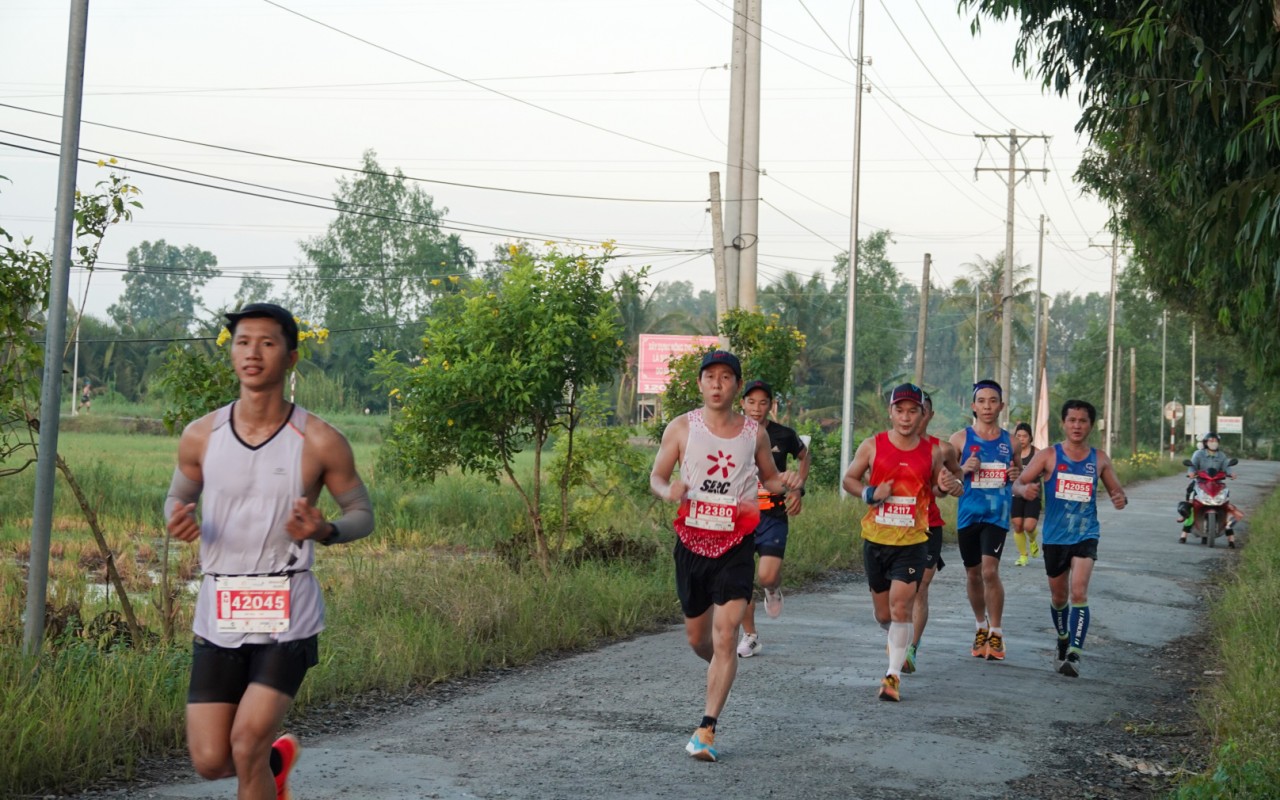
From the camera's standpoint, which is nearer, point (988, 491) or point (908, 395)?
point (908, 395)

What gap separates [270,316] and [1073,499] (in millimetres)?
7156

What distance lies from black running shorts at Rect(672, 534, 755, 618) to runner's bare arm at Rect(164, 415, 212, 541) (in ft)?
10.2

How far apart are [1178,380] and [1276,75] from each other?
9987 cm

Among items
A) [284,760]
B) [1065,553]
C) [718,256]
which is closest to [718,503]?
[284,760]

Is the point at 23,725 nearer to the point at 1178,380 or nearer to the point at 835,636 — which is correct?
the point at 835,636

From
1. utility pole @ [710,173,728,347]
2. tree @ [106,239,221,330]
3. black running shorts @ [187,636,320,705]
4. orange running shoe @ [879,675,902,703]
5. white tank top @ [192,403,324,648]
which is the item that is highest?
tree @ [106,239,221,330]

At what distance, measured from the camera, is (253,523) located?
194 inches

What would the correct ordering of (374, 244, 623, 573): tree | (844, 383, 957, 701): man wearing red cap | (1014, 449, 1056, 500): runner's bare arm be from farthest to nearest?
(374, 244, 623, 573): tree < (1014, 449, 1056, 500): runner's bare arm < (844, 383, 957, 701): man wearing red cap

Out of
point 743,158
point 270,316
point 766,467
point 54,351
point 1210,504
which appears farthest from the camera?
point 1210,504

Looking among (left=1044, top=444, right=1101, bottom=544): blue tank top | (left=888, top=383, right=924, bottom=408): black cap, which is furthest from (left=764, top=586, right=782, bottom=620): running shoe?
(left=888, top=383, right=924, bottom=408): black cap

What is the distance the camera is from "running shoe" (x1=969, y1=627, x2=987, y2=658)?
11.0 m

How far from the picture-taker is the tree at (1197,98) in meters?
9.62

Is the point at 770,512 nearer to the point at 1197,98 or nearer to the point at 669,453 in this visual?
the point at 669,453

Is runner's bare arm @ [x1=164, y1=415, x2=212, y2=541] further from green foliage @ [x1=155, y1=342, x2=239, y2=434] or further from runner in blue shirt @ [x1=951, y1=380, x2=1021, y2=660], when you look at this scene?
runner in blue shirt @ [x1=951, y1=380, x2=1021, y2=660]
